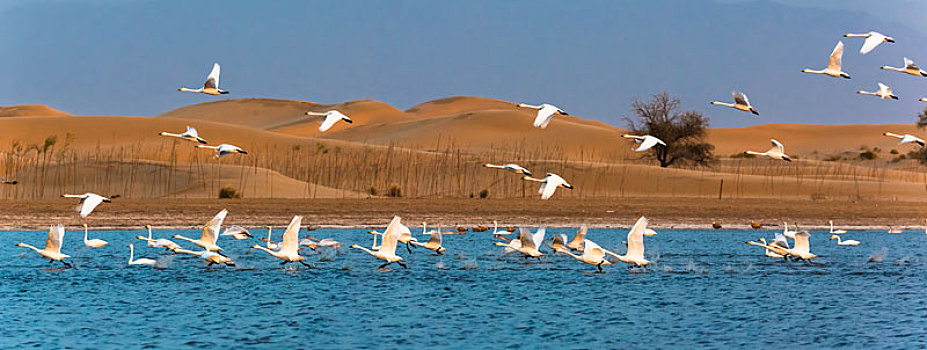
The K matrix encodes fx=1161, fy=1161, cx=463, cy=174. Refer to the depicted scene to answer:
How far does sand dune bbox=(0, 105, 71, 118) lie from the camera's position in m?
158

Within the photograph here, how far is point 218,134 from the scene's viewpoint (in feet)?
300

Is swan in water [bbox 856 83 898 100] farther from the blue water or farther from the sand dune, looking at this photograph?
the sand dune

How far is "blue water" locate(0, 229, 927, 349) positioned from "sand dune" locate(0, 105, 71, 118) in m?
140

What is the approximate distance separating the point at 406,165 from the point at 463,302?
4240cm

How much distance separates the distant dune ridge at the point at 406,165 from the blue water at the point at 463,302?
20056 millimetres

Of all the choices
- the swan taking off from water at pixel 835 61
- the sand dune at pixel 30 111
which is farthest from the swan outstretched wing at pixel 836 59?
the sand dune at pixel 30 111

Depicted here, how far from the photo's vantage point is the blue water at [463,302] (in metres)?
15.5

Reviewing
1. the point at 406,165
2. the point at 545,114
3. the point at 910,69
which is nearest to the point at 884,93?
the point at 910,69

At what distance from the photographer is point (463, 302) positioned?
18.8 metres

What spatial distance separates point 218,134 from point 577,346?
7955cm

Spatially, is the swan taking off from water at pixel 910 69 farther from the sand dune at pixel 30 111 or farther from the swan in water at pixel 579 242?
the sand dune at pixel 30 111

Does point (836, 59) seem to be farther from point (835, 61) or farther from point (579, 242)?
point (579, 242)

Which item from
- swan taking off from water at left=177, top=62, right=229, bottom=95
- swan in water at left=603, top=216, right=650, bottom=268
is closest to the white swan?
swan in water at left=603, top=216, right=650, bottom=268

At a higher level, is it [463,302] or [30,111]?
[30,111]
